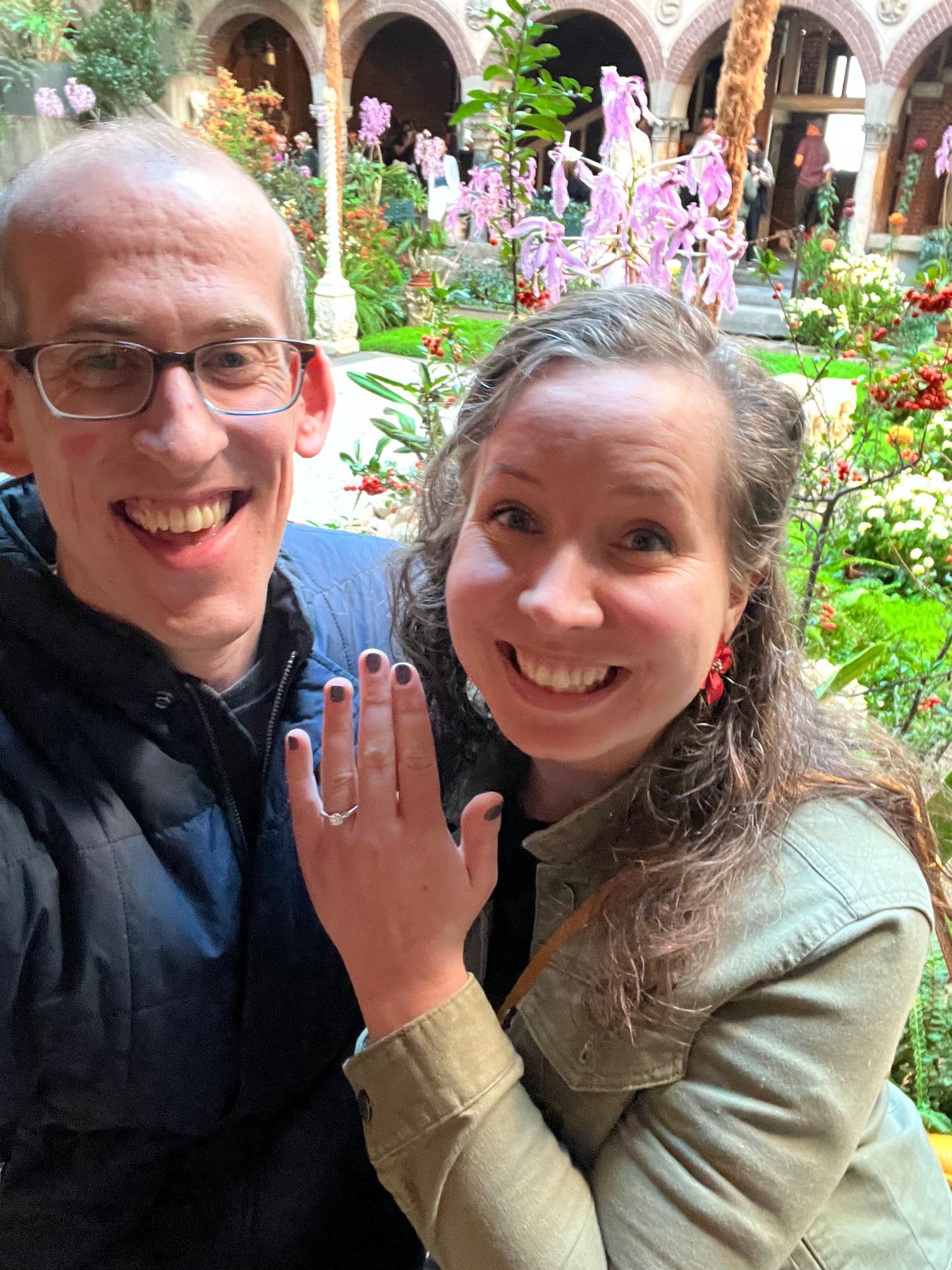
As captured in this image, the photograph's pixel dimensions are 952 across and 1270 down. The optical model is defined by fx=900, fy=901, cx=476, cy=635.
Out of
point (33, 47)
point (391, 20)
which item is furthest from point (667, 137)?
point (33, 47)

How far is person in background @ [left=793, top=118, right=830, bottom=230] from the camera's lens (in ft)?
19.3

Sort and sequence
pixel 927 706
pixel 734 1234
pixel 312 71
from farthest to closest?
pixel 312 71, pixel 927 706, pixel 734 1234

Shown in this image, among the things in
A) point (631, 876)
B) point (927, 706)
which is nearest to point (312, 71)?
point (927, 706)

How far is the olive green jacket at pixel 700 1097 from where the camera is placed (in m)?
0.70

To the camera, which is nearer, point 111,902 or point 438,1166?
point 438,1166

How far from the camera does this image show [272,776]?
1.00 meters

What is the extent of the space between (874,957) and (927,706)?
1522mm

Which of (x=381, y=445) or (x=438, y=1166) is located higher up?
(x=381, y=445)

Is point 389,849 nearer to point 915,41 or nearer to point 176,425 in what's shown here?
point 176,425

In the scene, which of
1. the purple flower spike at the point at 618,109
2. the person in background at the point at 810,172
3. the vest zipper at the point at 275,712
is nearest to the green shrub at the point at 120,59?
the purple flower spike at the point at 618,109

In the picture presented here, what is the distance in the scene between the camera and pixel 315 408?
1.08 meters

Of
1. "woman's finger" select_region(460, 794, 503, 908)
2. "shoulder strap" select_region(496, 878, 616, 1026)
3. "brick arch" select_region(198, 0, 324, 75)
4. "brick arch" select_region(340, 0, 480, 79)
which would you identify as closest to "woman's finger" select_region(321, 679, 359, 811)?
"woman's finger" select_region(460, 794, 503, 908)

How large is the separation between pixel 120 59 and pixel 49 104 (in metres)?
0.95

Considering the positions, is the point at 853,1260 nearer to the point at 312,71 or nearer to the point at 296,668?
the point at 296,668
